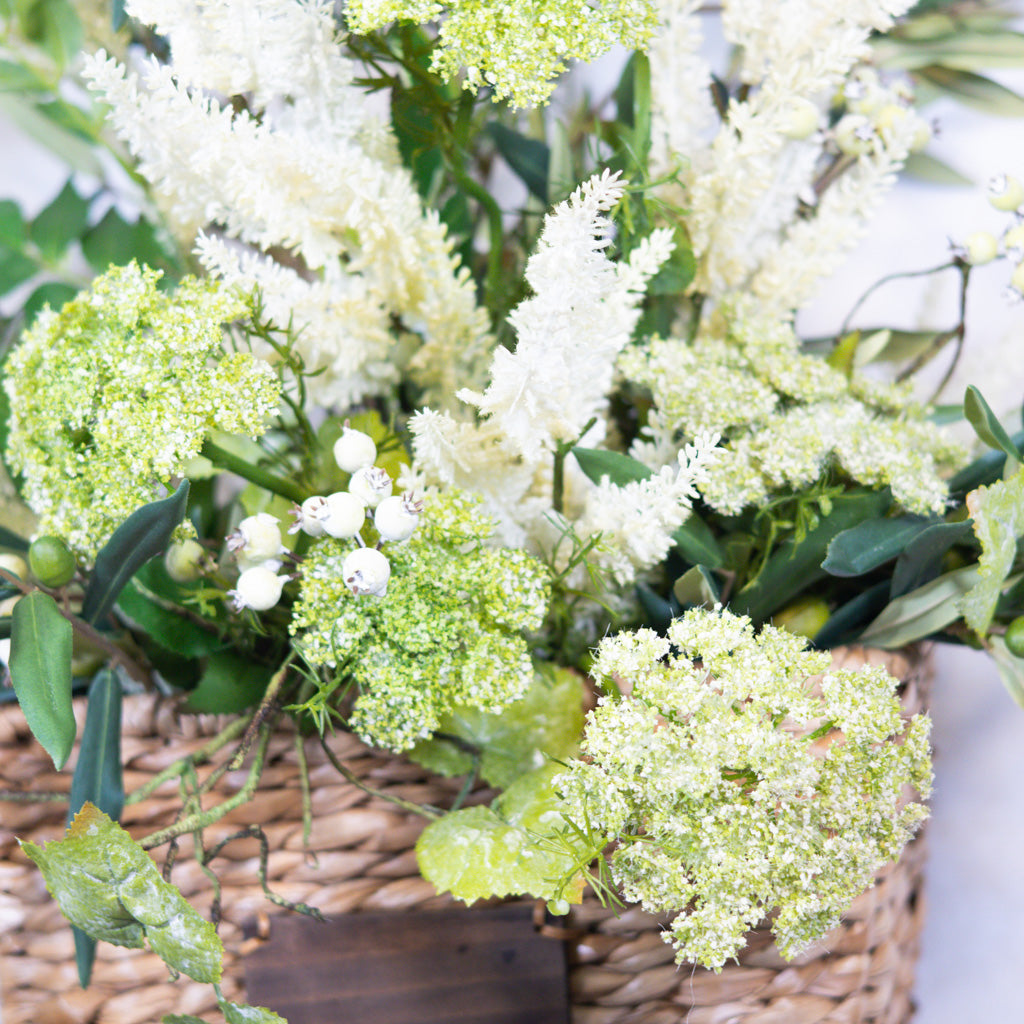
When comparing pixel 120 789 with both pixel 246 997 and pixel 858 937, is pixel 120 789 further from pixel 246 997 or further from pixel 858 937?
pixel 858 937

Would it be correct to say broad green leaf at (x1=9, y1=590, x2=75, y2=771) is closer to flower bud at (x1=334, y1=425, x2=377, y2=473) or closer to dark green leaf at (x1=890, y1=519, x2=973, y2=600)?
flower bud at (x1=334, y1=425, x2=377, y2=473)

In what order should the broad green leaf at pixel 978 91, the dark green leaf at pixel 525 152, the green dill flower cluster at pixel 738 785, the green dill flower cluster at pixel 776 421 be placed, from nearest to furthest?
the green dill flower cluster at pixel 738 785, the green dill flower cluster at pixel 776 421, the dark green leaf at pixel 525 152, the broad green leaf at pixel 978 91

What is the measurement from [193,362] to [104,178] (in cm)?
53

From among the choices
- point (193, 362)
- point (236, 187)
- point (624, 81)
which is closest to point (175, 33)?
point (236, 187)

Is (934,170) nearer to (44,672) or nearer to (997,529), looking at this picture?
Result: (997,529)

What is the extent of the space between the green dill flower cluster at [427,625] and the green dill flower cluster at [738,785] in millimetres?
54

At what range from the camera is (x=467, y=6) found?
1.22 ft

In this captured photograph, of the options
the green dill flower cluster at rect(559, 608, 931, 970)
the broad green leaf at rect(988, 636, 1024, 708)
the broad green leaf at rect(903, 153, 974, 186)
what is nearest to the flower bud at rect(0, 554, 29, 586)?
the green dill flower cluster at rect(559, 608, 931, 970)

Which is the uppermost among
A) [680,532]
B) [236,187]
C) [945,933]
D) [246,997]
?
[236,187]

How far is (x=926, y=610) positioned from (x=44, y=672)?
45 cm

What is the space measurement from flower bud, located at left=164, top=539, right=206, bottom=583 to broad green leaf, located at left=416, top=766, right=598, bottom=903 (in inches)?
7.5

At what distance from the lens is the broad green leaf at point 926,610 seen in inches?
18.2

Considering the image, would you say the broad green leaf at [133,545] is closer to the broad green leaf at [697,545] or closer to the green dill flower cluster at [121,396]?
the green dill flower cluster at [121,396]

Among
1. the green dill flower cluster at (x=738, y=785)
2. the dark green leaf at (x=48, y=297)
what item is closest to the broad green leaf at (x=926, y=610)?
the green dill flower cluster at (x=738, y=785)
